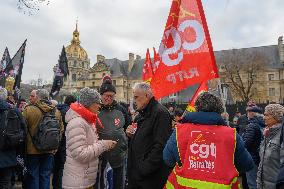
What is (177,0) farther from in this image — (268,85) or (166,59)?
(268,85)

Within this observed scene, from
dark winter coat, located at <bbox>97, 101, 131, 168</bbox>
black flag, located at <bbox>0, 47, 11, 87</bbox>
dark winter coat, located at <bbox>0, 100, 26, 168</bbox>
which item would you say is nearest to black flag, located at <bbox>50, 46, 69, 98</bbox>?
black flag, located at <bbox>0, 47, 11, 87</bbox>

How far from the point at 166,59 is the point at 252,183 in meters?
3.50

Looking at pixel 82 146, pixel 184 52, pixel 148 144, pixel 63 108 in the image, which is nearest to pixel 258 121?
pixel 184 52

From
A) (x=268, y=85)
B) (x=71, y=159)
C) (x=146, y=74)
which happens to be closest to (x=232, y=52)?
(x=268, y=85)

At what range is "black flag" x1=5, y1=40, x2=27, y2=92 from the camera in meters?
10.9

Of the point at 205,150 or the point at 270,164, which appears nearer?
the point at 205,150

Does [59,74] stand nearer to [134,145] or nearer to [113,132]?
[113,132]

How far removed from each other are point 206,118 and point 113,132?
→ 2347mm

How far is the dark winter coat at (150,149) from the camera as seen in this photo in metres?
3.93

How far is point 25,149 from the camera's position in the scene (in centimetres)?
608

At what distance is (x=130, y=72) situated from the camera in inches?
3319

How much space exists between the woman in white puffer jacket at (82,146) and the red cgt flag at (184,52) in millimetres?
1331

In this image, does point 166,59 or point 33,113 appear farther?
point 33,113

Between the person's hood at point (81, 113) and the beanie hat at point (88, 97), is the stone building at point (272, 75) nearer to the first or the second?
the beanie hat at point (88, 97)
